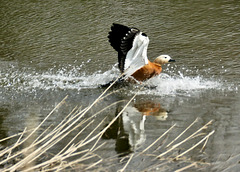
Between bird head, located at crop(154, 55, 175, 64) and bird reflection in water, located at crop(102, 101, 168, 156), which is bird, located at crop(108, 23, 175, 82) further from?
bird reflection in water, located at crop(102, 101, 168, 156)

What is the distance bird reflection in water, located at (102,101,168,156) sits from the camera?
127 inches

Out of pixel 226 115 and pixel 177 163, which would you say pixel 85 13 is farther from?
pixel 177 163

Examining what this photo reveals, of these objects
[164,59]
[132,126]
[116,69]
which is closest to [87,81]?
[116,69]

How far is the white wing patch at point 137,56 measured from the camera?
15.1ft

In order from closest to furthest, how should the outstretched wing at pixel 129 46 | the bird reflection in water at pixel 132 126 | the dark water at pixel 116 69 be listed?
1. the bird reflection in water at pixel 132 126
2. the dark water at pixel 116 69
3. the outstretched wing at pixel 129 46

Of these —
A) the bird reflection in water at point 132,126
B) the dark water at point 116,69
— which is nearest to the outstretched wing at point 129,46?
the dark water at point 116,69

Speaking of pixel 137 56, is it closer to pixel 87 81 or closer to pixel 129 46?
pixel 129 46

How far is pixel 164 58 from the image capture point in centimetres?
537

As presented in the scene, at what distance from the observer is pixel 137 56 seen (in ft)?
16.2

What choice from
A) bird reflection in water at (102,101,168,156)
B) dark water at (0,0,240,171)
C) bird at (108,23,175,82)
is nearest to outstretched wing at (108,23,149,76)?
bird at (108,23,175,82)

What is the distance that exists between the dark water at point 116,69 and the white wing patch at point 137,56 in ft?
0.84

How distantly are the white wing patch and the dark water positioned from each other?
0.26m

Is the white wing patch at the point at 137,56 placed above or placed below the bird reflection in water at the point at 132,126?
above

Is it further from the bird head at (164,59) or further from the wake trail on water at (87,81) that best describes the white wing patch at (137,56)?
the bird head at (164,59)
